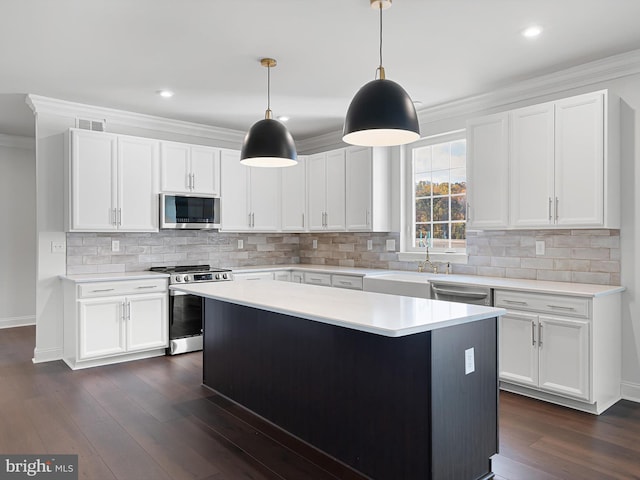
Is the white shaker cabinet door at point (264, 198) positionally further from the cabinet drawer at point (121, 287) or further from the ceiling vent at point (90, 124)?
the ceiling vent at point (90, 124)

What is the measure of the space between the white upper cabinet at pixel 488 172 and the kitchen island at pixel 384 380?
1.60 metres

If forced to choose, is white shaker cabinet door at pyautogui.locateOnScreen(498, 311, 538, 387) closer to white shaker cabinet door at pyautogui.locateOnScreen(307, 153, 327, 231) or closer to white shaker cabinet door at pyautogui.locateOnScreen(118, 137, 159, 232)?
white shaker cabinet door at pyautogui.locateOnScreen(307, 153, 327, 231)

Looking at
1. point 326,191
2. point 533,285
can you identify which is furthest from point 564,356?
point 326,191

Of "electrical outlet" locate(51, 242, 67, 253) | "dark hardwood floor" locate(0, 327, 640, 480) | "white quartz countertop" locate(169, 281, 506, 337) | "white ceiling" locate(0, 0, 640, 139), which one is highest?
"white ceiling" locate(0, 0, 640, 139)

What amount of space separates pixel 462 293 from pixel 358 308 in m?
1.64

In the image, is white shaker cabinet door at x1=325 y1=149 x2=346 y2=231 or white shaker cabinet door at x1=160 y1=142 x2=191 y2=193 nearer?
white shaker cabinet door at x1=160 y1=142 x2=191 y2=193

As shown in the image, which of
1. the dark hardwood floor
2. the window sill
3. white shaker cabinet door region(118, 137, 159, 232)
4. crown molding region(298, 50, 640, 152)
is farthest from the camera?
white shaker cabinet door region(118, 137, 159, 232)

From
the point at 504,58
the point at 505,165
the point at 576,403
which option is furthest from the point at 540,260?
the point at 504,58

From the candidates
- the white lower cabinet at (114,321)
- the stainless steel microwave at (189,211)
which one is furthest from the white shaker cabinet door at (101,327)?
the stainless steel microwave at (189,211)

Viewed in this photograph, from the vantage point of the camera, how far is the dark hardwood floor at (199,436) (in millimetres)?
2377

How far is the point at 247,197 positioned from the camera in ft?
18.5

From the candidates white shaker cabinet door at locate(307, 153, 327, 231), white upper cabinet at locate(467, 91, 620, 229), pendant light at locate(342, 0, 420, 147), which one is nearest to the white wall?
white shaker cabinet door at locate(307, 153, 327, 231)

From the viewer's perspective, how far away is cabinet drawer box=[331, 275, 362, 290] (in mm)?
4844

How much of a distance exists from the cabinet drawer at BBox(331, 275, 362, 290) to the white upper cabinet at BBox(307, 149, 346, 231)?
2.18ft
